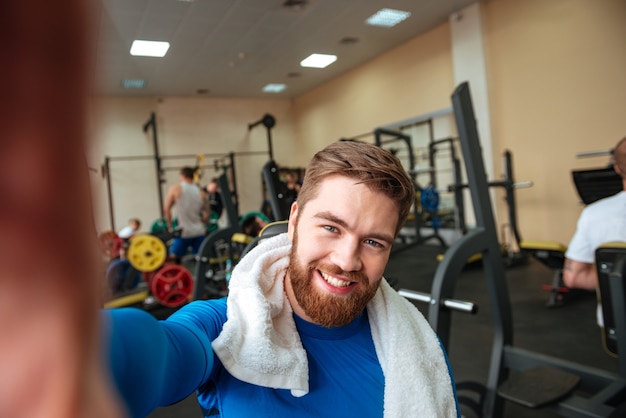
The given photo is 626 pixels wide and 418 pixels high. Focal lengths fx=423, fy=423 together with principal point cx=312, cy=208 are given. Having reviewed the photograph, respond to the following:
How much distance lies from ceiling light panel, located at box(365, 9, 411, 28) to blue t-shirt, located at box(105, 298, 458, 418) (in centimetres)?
446

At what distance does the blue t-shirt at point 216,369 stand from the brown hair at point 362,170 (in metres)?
0.25

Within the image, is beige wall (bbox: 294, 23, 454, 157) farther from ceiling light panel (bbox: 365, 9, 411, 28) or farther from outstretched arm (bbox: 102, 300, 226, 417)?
outstretched arm (bbox: 102, 300, 226, 417)

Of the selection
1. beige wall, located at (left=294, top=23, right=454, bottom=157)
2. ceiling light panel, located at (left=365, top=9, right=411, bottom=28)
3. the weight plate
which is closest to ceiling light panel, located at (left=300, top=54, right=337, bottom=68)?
the weight plate

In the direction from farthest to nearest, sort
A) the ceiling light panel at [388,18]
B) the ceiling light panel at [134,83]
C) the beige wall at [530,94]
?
the ceiling light panel at [388,18] → the beige wall at [530,94] → the ceiling light panel at [134,83]

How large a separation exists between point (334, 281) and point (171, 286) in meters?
3.09

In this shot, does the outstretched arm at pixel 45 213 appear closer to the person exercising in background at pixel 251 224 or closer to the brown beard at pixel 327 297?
the brown beard at pixel 327 297

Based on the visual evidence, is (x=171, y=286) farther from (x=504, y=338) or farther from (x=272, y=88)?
(x=504, y=338)

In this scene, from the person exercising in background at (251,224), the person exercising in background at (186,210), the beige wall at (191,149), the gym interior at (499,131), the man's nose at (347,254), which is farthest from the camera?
the beige wall at (191,149)

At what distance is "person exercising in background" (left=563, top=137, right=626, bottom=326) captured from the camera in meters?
1.83

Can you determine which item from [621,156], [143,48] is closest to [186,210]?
[621,156]

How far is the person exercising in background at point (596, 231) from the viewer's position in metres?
1.83

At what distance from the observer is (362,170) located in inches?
30.0

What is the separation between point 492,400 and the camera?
1.75m

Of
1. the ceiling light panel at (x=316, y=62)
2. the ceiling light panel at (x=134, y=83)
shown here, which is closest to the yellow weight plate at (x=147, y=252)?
the ceiling light panel at (x=316, y=62)
